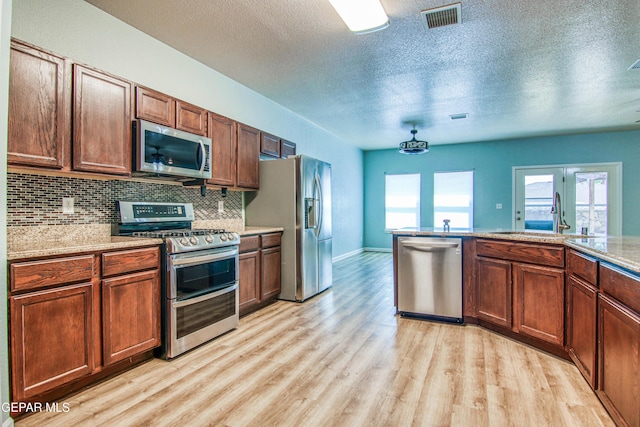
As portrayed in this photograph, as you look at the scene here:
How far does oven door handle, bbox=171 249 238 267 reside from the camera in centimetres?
251

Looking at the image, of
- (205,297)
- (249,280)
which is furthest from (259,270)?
(205,297)

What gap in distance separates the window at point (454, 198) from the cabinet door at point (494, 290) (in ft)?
15.0

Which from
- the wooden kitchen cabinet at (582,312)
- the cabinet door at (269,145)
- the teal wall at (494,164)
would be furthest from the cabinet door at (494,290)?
the teal wall at (494,164)

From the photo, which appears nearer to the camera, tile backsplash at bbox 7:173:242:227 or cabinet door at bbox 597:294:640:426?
cabinet door at bbox 597:294:640:426

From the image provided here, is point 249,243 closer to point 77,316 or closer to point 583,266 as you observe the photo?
point 77,316

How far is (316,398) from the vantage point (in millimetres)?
1995

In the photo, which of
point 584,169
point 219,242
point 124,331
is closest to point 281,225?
point 219,242

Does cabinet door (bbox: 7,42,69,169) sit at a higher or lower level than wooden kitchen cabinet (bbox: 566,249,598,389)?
higher

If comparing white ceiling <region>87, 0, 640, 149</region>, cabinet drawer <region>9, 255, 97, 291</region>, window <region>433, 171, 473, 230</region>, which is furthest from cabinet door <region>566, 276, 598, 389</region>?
window <region>433, 171, 473, 230</region>

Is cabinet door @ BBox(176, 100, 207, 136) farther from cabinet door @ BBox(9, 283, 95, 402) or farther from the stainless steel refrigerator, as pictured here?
cabinet door @ BBox(9, 283, 95, 402)

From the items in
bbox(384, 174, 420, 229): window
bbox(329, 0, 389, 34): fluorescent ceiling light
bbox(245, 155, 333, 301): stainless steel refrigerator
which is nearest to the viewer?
bbox(329, 0, 389, 34): fluorescent ceiling light

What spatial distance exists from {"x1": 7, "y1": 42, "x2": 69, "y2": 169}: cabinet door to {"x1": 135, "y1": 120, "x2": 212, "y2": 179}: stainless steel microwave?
1.64ft

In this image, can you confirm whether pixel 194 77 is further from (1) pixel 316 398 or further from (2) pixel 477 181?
(2) pixel 477 181

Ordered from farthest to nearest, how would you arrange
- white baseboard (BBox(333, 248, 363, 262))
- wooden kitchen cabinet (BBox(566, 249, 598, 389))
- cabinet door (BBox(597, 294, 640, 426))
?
white baseboard (BBox(333, 248, 363, 262))
wooden kitchen cabinet (BBox(566, 249, 598, 389))
cabinet door (BBox(597, 294, 640, 426))
